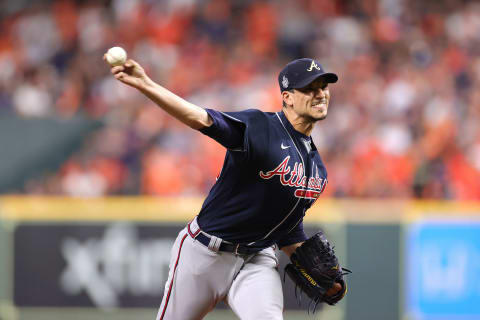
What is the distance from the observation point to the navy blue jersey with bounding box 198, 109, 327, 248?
4004 millimetres

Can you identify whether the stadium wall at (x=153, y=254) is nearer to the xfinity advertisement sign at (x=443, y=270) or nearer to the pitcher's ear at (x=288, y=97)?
the xfinity advertisement sign at (x=443, y=270)

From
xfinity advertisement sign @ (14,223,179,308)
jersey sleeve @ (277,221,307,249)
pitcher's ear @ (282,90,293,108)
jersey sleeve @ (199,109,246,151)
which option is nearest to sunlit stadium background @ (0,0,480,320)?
xfinity advertisement sign @ (14,223,179,308)

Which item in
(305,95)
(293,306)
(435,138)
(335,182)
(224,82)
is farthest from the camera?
(224,82)

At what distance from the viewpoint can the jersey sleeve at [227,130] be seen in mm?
3752

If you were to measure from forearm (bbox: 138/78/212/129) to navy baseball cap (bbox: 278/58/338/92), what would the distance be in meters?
0.63

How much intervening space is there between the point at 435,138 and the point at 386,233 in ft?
5.54

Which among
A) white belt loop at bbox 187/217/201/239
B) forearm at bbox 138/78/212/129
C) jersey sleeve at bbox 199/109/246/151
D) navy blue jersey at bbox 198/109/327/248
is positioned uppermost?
forearm at bbox 138/78/212/129

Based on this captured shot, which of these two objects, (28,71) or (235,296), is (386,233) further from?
(28,71)

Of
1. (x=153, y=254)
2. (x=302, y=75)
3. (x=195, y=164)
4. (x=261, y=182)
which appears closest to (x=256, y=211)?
(x=261, y=182)

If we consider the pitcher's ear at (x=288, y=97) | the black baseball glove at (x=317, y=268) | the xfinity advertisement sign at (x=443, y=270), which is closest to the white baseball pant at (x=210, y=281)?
the black baseball glove at (x=317, y=268)

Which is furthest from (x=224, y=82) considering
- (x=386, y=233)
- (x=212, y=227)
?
(x=212, y=227)

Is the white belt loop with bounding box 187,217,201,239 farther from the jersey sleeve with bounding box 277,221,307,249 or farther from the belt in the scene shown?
the jersey sleeve with bounding box 277,221,307,249

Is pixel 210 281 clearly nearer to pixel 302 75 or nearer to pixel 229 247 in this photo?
pixel 229 247

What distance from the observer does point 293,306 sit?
304 inches
